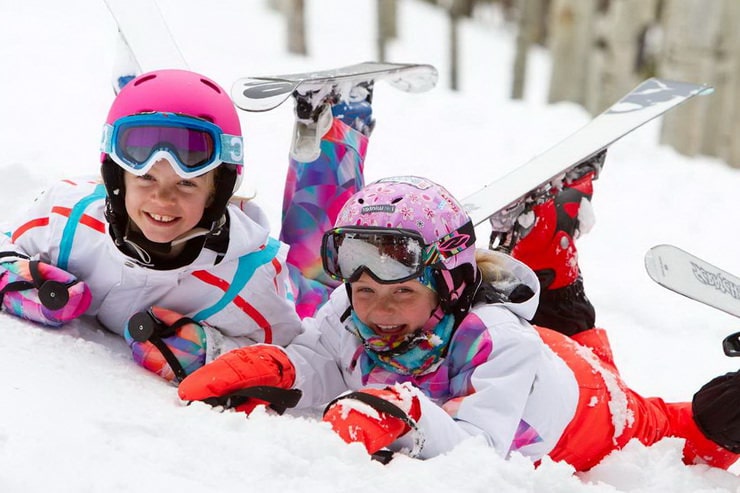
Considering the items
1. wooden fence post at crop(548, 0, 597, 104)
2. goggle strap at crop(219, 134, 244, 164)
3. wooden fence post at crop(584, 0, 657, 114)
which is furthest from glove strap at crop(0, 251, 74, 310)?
wooden fence post at crop(548, 0, 597, 104)

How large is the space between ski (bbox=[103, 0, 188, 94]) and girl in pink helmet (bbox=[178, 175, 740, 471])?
1.53 meters

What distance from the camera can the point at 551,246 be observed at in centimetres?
388

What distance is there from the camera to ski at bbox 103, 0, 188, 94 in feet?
13.2

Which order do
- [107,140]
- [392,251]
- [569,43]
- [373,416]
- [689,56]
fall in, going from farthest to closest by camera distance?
[569,43]
[689,56]
[107,140]
[392,251]
[373,416]

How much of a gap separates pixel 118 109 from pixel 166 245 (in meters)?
0.44

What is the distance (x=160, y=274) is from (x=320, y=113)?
51.0 inches

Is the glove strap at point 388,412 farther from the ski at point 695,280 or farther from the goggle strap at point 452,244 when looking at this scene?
the ski at point 695,280

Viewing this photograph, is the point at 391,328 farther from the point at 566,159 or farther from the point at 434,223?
the point at 566,159

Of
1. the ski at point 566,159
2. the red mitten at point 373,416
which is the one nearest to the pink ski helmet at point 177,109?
the red mitten at point 373,416

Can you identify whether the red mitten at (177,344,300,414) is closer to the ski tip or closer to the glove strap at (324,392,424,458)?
the glove strap at (324,392,424,458)

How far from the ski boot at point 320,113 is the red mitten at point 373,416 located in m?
1.86

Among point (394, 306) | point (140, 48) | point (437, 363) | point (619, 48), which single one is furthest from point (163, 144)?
point (619, 48)

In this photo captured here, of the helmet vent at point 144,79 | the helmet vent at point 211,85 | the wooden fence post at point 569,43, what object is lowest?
the wooden fence post at point 569,43

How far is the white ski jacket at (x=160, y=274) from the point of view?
2.93m
